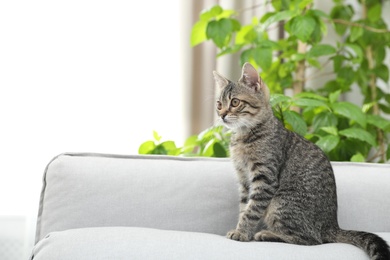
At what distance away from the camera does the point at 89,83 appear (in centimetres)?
249

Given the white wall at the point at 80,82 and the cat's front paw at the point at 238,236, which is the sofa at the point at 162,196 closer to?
the cat's front paw at the point at 238,236

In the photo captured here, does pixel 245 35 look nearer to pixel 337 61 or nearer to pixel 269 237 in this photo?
pixel 337 61

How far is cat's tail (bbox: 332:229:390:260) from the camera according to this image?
132 centimetres

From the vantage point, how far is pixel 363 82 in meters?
2.63

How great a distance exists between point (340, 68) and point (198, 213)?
1.26 meters

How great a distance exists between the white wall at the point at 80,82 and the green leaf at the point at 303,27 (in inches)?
21.5

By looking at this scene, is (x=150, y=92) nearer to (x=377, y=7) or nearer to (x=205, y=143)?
(x=205, y=143)

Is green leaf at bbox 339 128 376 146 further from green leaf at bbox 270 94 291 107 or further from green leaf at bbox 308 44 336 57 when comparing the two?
green leaf at bbox 308 44 336 57

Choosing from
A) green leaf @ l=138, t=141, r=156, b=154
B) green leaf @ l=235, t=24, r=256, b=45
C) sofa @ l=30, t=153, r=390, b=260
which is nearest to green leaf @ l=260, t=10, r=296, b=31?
green leaf @ l=235, t=24, r=256, b=45

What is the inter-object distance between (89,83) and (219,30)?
1.92 feet

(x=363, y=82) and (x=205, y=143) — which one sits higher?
(x=363, y=82)

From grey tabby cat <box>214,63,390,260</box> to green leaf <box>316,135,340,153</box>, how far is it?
0.36 metres

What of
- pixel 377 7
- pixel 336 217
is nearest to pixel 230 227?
pixel 336 217

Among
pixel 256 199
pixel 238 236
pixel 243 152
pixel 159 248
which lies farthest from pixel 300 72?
pixel 159 248
